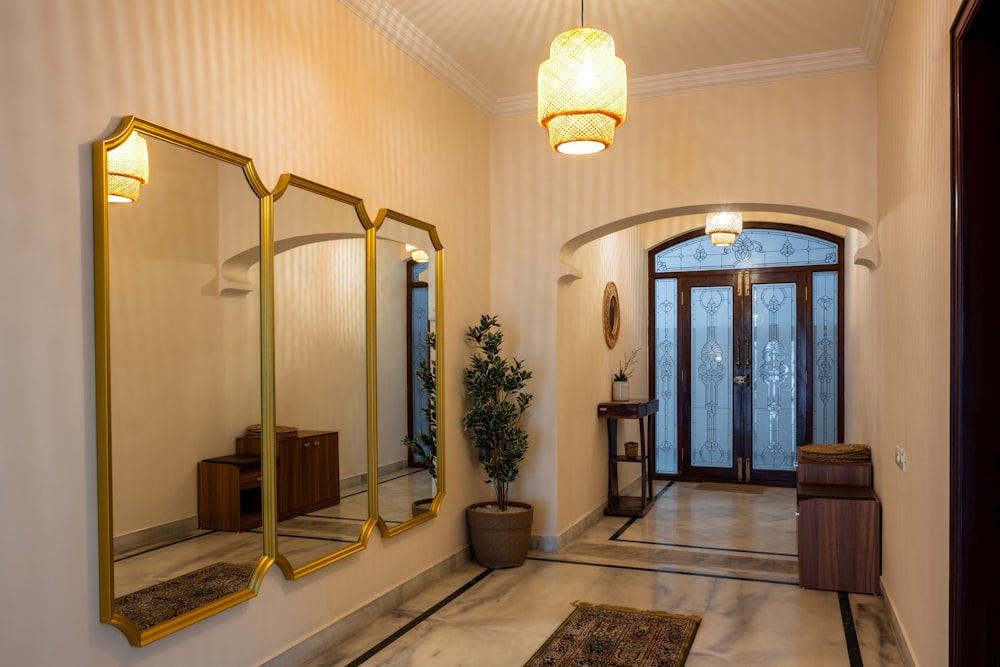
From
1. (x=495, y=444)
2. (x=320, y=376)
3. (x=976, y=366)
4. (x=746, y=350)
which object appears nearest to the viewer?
(x=976, y=366)

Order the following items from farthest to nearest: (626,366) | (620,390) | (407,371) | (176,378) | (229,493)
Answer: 1. (626,366)
2. (620,390)
3. (407,371)
4. (229,493)
5. (176,378)

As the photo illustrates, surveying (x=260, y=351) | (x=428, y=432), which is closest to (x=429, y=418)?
(x=428, y=432)

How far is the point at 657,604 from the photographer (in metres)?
4.68

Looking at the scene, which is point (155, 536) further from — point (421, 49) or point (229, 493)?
point (421, 49)

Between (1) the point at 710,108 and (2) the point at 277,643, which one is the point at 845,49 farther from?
(2) the point at 277,643

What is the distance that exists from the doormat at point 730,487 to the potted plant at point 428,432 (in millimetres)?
4338

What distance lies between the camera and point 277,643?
11.8ft

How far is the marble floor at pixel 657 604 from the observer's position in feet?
12.8

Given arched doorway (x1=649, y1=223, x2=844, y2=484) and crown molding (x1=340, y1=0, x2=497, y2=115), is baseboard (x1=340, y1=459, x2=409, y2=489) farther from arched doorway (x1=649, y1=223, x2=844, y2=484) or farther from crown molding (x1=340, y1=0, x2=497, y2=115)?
arched doorway (x1=649, y1=223, x2=844, y2=484)

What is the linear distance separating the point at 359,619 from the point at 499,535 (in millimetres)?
1412

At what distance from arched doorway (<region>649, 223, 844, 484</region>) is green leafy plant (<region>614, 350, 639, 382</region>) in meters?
0.60

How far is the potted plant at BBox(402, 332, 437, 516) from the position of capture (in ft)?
16.1

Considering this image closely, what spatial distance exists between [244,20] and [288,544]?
7.71 feet

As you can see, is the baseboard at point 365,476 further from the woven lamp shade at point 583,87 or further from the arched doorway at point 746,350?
the arched doorway at point 746,350
